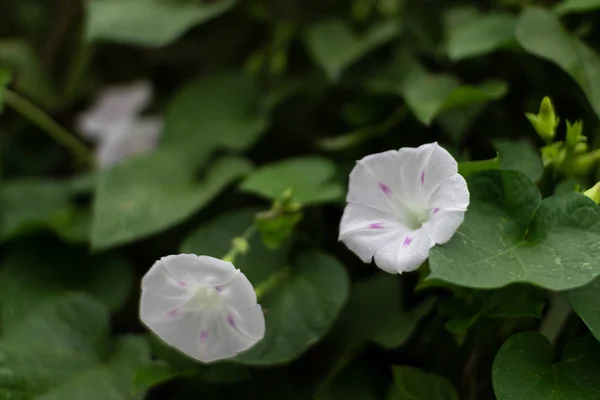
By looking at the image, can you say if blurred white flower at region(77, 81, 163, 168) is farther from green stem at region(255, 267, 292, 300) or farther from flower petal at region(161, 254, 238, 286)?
flower petal at region(161, 254, 238, 286)

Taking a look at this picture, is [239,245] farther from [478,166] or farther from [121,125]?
[121,125]

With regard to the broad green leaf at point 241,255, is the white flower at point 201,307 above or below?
above

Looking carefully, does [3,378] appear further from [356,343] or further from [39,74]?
[39,74]

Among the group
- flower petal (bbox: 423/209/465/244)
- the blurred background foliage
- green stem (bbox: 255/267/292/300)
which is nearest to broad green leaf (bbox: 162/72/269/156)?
the blurred background foliage

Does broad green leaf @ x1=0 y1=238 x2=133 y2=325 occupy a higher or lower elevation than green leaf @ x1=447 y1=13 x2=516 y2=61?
lower

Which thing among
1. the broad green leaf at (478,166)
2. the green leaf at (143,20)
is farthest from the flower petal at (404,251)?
the green leaf at (143,20)

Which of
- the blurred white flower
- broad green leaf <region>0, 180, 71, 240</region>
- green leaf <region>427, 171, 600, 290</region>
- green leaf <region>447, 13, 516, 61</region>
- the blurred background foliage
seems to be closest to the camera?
green leaf <region>427, 171, 600, 290</region>

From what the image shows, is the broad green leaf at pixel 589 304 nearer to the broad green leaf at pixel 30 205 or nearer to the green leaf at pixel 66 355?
the green leaf at pixel 66 355
